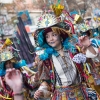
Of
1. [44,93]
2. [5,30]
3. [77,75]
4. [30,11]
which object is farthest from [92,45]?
[30,11]

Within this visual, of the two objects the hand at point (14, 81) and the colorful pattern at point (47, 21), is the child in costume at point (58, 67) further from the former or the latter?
the hand at point (14, 81)

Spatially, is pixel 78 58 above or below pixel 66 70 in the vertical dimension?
above

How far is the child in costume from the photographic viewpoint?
3.19 meters

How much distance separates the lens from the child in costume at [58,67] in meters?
3.19

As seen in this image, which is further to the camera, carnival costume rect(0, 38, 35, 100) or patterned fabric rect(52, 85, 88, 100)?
carnival costume rect(0, 38, 35, 100)

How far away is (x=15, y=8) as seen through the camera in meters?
16.4

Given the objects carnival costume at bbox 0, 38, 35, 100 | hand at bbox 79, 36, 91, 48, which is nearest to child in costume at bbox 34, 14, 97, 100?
hand at bbox 79, 36, 91, 48

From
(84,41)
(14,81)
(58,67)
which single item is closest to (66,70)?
(58,67)

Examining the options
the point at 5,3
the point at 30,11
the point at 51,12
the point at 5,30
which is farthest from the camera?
the point at 30,11

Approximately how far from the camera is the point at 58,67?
10.5 ft

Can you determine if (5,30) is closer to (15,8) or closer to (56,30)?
(15,8)

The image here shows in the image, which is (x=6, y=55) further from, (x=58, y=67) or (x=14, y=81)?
(x=14, y=81)

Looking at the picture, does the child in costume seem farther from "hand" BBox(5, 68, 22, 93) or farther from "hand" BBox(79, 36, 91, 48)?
"hand" BBox(5, 68, 22, 93)

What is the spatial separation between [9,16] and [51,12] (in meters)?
12.5
